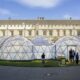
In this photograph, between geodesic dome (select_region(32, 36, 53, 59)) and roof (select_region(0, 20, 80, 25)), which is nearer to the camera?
geodesic dome (select_region(32, 36, 53, 59))

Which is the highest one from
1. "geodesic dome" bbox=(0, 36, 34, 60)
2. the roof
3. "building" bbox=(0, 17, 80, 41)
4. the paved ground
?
the roof

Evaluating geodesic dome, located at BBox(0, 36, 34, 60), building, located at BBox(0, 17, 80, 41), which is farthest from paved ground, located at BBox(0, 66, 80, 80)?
building, located at BBox(0, 17, 80, 41)

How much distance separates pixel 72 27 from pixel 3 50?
1936 inches

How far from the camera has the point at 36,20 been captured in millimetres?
99562

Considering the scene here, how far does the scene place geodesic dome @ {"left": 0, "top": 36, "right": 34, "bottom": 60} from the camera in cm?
4588

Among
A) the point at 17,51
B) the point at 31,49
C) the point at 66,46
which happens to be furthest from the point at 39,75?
the point at 66,46

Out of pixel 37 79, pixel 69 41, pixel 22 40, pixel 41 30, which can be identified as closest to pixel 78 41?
pixel 69 41

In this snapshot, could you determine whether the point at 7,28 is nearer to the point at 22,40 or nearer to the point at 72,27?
the point at 72,27

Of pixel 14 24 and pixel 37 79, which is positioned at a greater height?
pixel 14 24

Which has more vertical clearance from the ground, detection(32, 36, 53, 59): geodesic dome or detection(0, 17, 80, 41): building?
detection(0, 17, 80, 41): building

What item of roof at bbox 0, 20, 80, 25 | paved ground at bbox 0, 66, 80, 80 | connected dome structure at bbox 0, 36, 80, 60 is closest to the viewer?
paved ground at bbox 0, 66, 80, 80

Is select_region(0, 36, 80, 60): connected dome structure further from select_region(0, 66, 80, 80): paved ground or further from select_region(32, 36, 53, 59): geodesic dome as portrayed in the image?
select_region(0, 66, 80, 80): paved ground

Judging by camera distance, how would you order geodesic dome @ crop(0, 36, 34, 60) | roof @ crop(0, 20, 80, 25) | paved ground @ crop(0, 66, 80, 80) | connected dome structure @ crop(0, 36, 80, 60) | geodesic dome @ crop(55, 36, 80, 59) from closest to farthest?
paved ground @ crop(0, 66, 80, 80) < geodesic dome @ crop(0, 36, 34, 60) < connected dome structure @ crop(0, 36, 80, 60) < geodesic dome @ crop(55, 36, 80, 59) < roof @ crop(0, 20, 80, 25)

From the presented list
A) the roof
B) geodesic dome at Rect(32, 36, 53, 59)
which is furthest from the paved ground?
the roof
